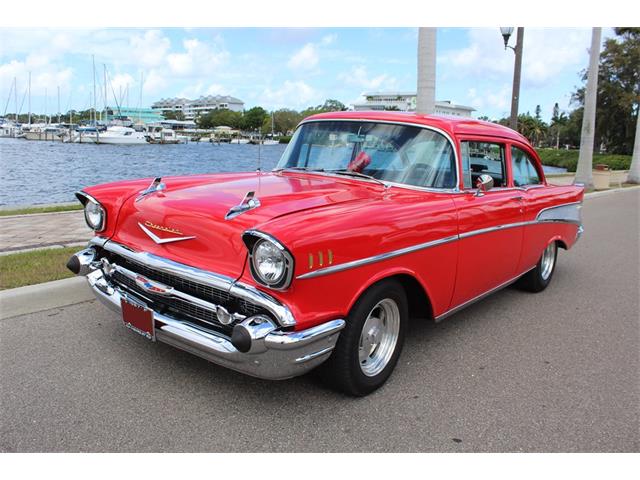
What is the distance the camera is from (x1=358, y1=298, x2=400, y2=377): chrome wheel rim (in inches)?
124

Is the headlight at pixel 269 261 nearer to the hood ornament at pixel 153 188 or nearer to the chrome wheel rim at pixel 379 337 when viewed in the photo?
the chrome wheel rim at pixel 379 337

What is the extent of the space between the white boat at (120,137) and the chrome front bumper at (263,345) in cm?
5788

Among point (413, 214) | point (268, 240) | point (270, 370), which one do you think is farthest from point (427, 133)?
point (270, 370)

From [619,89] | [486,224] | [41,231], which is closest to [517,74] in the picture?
[486,224]

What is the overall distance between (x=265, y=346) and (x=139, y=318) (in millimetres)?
907

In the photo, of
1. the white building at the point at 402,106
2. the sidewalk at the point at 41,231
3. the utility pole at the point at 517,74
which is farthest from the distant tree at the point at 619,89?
the sidewalk at the point at 41,231

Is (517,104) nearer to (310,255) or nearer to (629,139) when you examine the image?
(310,255)

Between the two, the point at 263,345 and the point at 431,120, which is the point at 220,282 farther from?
the point at 431,120

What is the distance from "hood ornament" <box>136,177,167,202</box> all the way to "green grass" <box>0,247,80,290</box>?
165 cm

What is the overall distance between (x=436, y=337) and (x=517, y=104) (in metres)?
11.4

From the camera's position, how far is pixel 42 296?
4.37 m

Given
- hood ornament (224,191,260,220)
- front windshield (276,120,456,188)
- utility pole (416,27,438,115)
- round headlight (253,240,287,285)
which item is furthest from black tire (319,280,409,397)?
utility pole (416,27,438,115)

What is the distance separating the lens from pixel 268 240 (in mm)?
2525

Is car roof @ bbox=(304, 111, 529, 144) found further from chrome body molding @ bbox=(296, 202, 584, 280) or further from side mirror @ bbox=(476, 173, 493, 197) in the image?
chrome body molding @ bbox=(296, 202, 584, 280)
